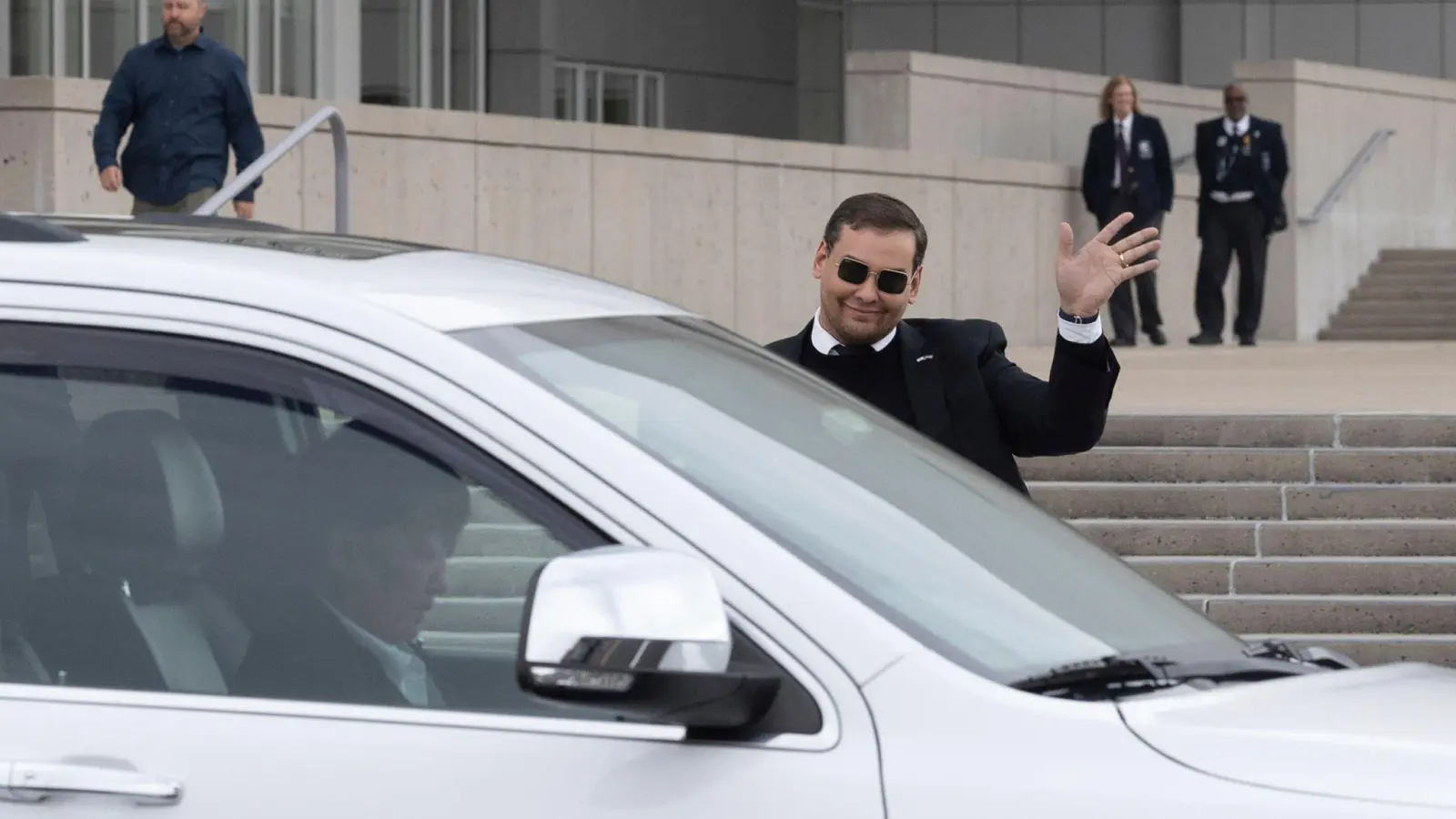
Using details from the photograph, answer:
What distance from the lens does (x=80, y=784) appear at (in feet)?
7.98

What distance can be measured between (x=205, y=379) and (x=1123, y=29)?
3288 centimetres

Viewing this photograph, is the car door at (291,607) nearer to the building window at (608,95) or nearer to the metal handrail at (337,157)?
the metal handrail at (337,157)

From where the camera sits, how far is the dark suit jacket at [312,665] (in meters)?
2.54

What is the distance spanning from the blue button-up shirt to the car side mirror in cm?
902

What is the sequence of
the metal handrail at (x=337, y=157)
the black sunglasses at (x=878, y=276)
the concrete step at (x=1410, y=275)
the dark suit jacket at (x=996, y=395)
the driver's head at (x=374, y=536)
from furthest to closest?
the concrete step at (x=1410, y=275), the metal handrail at (x=337, y=157), the black sunglasses at (x=878, y=276), the dark suit jacket at (x=996, y=395), the driver's head at (x=374, y=536)

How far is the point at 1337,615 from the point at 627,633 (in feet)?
21.9

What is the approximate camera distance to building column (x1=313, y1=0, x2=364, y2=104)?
2483 centimetres

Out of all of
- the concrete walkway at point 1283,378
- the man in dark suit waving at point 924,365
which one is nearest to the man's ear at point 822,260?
the man in dark suit waving at point 924,365

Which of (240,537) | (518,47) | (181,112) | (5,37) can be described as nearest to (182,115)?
(181,112)

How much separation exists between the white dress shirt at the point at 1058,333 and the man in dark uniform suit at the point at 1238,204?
1542cm

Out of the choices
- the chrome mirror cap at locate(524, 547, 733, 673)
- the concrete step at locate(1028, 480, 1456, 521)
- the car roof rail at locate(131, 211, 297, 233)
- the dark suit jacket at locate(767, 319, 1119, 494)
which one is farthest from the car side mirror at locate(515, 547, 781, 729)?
the concrete step at locate(1028, 480, 1456, 521)

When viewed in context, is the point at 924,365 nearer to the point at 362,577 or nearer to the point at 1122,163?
the point at 362,577

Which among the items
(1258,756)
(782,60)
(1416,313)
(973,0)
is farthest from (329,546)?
(973,0)

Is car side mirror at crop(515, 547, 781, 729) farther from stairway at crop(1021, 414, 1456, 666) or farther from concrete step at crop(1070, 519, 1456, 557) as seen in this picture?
concrete step at crop(1070, 519, 1456, 557)
